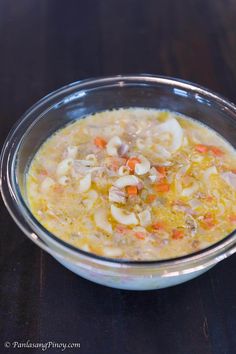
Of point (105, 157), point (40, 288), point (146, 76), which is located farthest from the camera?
point (146, 76)

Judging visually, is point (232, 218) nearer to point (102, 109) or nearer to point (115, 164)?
point (115, 164)

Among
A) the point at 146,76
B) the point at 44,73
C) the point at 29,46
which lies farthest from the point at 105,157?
the point at 29,46

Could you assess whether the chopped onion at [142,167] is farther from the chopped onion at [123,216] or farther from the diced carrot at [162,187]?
the chopped onion at [123,216]

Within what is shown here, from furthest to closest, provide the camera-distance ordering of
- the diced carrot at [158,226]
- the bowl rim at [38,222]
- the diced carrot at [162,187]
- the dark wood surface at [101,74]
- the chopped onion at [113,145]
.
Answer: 1. the chopped onion at [113,145]
2. the diced carrot at [162,187]
3. the diced carrot at [158,226]
4. the dark wood surface at [101,74]
5. the bowl rim at [38,222]

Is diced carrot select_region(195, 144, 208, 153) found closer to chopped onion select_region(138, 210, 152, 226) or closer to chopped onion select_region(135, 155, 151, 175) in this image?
chopped onion select_region(135, 155, 151, 175)

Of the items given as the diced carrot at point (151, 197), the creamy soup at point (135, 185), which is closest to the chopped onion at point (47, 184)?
the creamy soup at point (135, 185)

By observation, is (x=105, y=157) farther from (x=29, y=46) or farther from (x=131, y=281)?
(x=29, y=46)
